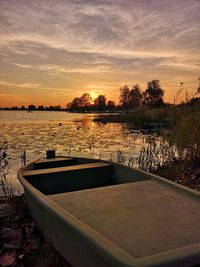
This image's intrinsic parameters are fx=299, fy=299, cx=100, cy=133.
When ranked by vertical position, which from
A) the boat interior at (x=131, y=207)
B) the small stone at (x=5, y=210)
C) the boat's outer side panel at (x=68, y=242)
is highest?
the boat interior at (x=131, y=207)

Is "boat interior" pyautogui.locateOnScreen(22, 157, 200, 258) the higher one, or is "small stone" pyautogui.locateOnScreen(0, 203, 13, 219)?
"boat interior" pyautogui.locateOnScreen(22, 157, 200, 258)

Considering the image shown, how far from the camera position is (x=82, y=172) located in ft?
16.2

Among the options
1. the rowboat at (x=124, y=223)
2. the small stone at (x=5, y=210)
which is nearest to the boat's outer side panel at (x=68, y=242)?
the rowboat at (x=124, y=223)

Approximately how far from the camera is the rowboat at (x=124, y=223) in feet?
6.99

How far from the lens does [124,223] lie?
2.86m

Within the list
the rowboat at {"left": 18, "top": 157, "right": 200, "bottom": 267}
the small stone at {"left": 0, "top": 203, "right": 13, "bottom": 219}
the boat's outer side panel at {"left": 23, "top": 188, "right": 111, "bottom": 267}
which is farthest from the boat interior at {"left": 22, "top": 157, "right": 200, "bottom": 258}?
the small stone at {"left": 0, "top": 203, "right": 13, "bottom": 219}

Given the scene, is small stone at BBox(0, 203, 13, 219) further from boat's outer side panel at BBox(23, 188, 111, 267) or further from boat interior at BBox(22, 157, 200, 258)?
boat's outer side panel at BBox(23, 188, 111, 267)

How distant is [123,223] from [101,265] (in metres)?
0.62

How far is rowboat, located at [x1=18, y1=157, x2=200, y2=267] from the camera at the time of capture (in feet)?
6.99

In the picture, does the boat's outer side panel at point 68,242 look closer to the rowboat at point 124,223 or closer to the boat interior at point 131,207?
the rowboat at point 124,223

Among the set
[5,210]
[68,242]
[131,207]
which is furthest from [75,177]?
[68,242]

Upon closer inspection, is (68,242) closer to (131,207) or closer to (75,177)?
(131,207)

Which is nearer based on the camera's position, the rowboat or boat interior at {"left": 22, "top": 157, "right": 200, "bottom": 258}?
the rowboat

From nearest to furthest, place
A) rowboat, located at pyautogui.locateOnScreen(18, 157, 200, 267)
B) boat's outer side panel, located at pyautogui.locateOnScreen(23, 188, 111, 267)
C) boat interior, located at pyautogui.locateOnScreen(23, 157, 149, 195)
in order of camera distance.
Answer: rowboat, located at pyautogui.locateOnScreen(18, 157, 200, 267)
boat's outer side panel, located at pyautogui.locateOnScreen(23, 188, 111, 267)
boat interior, located at pyautogui.locateOnScreen(23, 157, 149, 195)
